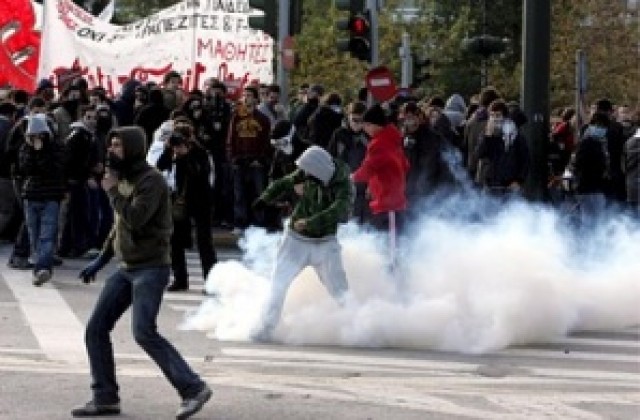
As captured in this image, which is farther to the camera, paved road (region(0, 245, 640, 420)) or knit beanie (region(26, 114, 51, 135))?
knit beanie (region(26, 114, 51, 135))

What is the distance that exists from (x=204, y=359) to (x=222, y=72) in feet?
45.9

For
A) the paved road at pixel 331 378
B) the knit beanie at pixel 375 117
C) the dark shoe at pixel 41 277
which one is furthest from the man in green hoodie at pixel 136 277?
the dark shoe at pixel 41 277

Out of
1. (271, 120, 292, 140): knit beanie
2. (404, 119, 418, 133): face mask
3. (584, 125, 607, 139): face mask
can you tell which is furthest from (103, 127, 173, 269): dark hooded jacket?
(584, 125, 607, 139): face mask

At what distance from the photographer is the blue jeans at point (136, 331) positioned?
9.63m

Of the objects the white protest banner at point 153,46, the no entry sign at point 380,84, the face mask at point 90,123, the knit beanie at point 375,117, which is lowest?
the face mask at point 90,123

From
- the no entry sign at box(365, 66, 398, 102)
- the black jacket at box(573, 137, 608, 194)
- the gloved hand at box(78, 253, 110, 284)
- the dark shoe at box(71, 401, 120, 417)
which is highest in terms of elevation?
the no entry sign at box(365, 66, 398, 102)

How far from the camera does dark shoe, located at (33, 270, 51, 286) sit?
1666 cm

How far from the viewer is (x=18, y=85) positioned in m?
27.4

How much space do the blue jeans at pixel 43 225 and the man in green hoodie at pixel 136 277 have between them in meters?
7.27

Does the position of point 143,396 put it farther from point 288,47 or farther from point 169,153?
point 288,47

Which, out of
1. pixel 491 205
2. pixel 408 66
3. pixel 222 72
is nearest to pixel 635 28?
pixel 408 66

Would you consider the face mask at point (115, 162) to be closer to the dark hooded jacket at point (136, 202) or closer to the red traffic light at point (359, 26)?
the dark hooded jacket at point (136, 202)

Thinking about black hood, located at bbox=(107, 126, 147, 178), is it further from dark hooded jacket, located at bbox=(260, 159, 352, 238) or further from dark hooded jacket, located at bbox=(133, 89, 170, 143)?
dark hooded jacket, located at bbox=(133, 89, 170, 143)

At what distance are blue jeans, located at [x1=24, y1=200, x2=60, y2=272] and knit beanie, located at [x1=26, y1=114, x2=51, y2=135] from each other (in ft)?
2.48
